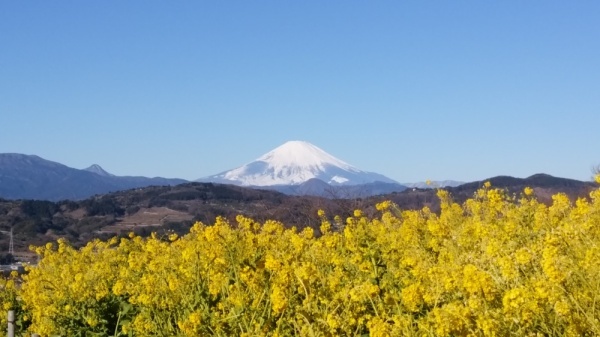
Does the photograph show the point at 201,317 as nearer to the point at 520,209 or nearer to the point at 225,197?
the point at 520,209

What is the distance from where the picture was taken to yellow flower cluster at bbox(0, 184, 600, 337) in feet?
10.5

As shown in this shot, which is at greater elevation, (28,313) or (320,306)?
(320,306)

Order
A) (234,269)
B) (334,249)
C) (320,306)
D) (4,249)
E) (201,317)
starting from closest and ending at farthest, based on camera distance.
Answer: (320,306), (201,317), (234,269), (334,249), (4,249)

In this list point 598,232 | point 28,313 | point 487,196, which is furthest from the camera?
point 28,313

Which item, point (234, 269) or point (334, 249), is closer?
point (234, 269)

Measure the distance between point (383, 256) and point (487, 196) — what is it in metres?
1.54

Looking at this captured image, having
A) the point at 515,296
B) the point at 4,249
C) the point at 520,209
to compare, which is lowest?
the point at 4,249

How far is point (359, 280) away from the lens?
4.90 m

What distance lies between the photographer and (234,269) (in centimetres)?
558

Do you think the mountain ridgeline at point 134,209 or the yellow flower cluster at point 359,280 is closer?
the yellow flower cluster at point 359,280

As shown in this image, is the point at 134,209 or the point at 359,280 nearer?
the point at 359,280

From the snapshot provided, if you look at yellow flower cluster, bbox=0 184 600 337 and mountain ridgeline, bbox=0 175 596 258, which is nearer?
yellow flower cluster, bbox=0 184 600 337

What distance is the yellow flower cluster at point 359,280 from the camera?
3.21m

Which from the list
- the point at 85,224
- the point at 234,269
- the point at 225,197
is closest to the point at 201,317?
the point at 234,269
